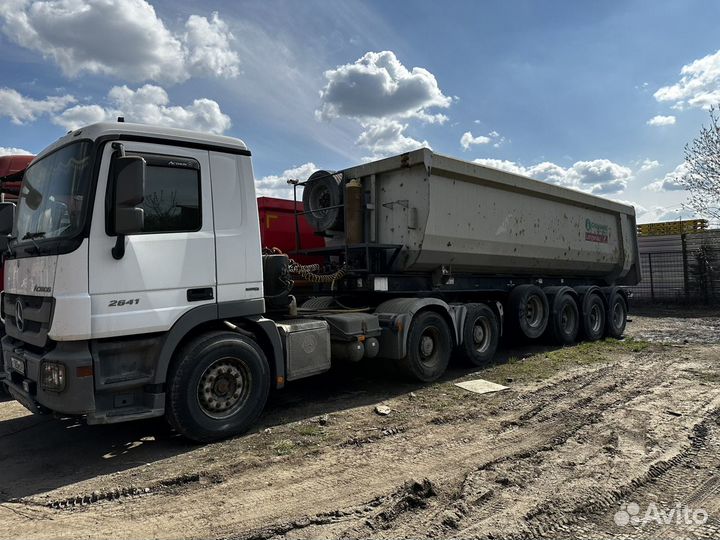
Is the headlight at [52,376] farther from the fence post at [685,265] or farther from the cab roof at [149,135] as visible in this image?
the fence post at [685,265]

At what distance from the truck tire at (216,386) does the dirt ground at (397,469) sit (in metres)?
0.22

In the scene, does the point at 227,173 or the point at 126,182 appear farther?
the point at 227,173

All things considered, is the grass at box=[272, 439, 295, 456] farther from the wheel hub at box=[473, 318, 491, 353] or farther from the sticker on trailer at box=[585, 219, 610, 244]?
the sticker on trailer at box=[585, 219, 610, 244]

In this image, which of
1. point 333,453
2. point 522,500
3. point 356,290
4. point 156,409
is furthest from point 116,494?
point 356,290

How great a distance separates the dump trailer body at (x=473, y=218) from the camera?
280 inches

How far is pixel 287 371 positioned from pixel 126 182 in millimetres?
2518

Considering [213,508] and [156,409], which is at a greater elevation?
[156,409]

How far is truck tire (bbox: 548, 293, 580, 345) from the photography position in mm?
10016

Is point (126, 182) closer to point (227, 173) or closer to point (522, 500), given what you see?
point (227, 173)

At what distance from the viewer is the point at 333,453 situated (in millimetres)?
4504

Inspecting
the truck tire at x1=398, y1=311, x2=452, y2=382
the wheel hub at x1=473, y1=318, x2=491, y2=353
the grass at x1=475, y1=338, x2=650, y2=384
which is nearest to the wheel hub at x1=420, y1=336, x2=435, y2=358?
the truck tire at x1=398, y1=311, x2=452, y2=382

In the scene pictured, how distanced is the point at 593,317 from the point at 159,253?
10.0m

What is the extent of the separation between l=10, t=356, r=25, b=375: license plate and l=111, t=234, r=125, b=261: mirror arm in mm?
1369

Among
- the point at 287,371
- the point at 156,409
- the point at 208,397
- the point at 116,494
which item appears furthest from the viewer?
the point at 287,371
